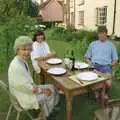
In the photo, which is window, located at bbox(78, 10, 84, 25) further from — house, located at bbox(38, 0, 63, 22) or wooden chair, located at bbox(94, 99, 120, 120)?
wooden chair, located at bbox(94, 99, 120, 120)

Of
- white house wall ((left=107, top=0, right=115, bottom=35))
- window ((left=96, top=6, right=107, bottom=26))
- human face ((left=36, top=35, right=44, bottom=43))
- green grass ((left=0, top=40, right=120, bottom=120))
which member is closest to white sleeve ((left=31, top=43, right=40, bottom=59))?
human face ((left=36, top=35, right=44, bottom=43))

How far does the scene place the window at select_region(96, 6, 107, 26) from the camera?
841 inches

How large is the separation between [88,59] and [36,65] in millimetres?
1137

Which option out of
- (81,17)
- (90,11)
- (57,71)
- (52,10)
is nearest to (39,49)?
(57,71)

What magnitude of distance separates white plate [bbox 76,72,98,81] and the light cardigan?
33.4 inches

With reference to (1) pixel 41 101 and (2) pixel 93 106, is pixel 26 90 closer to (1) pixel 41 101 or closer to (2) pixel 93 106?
(1) pixel 41 101

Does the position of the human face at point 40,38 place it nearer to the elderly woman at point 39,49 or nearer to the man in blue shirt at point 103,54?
the elderly woman at point 39,49

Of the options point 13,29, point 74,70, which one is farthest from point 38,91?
point 13,29

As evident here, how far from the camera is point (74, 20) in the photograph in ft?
92.8

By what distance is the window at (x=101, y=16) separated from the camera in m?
21.4

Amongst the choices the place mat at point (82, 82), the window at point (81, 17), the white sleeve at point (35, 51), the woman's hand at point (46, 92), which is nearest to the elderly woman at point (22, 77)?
the woman's hand at point (46, 92)

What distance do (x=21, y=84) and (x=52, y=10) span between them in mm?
42128

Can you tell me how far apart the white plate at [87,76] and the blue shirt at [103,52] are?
51.8 inches

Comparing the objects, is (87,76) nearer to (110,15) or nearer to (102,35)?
(102,35)
